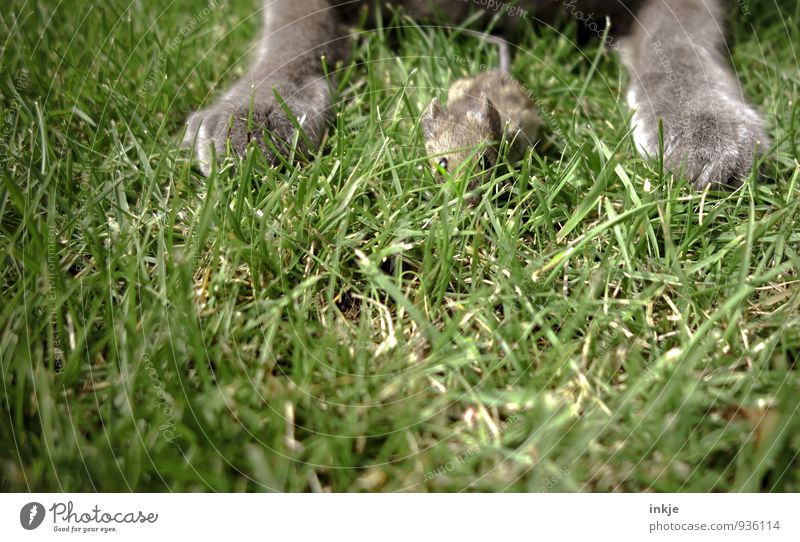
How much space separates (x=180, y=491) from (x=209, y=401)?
115 millimetres

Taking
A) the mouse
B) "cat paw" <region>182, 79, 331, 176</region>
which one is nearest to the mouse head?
the mouse

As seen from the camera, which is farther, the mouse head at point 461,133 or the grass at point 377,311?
the mouse head at point 461,133

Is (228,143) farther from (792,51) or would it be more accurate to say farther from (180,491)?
(792,51)

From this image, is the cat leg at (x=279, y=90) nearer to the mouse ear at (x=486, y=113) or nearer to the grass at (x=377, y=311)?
the grass at (x=377, y=311)

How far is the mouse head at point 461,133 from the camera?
1.12 metres

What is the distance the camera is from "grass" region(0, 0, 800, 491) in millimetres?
A: 744

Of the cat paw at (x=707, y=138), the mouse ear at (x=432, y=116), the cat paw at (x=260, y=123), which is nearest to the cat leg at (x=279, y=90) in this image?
the cat paw at (x=260, y=123)

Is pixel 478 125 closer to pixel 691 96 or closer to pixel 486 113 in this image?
pixel 486 113

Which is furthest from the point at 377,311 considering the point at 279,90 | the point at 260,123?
the point at 279,90

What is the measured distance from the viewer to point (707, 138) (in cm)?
116

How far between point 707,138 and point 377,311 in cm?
76

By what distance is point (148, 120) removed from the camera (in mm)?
1218

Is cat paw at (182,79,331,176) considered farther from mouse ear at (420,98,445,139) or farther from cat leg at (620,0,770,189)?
cat leg at (620,0,770,189)

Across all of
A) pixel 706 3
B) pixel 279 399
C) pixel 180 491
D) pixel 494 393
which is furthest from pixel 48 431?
pixel 706 3
